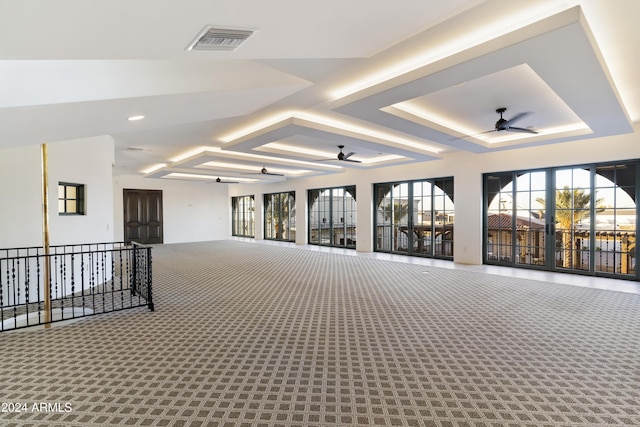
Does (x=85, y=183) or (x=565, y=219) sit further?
(x=565, y=219)

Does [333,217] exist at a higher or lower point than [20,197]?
lower

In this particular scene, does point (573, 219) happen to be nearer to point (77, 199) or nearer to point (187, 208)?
point (77, 199)

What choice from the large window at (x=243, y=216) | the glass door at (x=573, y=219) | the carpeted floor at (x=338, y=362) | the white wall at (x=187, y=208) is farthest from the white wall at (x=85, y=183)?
the large window at (x=243, y=216)

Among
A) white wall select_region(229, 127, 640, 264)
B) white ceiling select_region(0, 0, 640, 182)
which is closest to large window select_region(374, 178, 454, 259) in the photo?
white wall select_region(229, 127, 640, 264)

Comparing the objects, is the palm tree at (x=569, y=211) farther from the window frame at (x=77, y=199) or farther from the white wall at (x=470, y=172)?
the window frame at (x=77, y=199)

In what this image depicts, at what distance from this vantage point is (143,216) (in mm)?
15883

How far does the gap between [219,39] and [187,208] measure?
15811mm

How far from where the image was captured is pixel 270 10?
2.19 metres

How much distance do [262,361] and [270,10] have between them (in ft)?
10.0

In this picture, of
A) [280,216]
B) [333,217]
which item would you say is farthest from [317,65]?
A: [280,216]

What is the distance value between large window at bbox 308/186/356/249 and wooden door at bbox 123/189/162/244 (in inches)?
288

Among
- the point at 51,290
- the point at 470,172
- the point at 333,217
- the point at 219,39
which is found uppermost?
the point at 219,39

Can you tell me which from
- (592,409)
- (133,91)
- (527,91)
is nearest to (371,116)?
(527,91)

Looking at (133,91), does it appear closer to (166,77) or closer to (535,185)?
(166,77)
